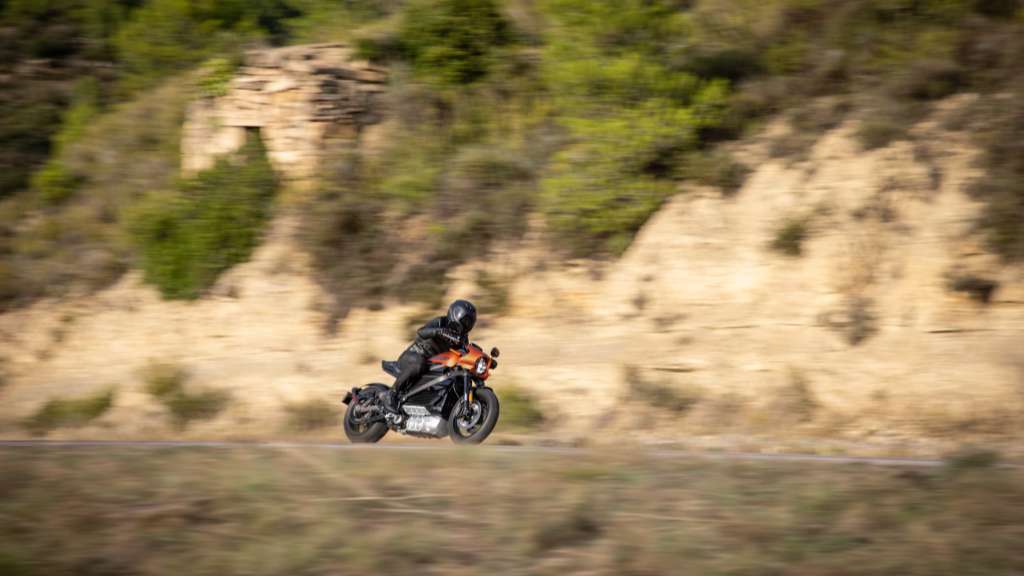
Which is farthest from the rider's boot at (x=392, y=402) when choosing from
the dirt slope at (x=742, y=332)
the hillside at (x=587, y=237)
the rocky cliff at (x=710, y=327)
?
the dirt slope at (x=742, y=332)

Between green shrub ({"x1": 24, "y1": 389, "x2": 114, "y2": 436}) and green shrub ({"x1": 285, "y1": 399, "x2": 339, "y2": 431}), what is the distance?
4888mm

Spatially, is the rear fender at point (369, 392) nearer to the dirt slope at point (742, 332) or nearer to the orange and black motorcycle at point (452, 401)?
the orange and black motorcycle at point (452, 401)

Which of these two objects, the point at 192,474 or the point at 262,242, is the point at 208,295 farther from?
the point at 192,474

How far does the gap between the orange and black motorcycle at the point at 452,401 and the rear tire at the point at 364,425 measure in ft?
0.89

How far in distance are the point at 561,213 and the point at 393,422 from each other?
807 cm

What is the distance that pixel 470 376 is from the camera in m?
14.0

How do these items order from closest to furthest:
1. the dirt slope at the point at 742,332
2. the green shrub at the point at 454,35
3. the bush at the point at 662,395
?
the dirt slope at the point at 742,332 → the bush at the point at 662,395 → the green shrub at the point at 454,35

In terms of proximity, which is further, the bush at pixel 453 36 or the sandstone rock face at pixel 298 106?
the sandstone rock face at pixel 298 106

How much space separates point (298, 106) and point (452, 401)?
13.5 m

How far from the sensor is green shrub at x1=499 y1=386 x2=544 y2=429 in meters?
17.5

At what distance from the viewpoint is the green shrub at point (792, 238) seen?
19.4 metres

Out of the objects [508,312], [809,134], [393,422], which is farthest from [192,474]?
[809,134]

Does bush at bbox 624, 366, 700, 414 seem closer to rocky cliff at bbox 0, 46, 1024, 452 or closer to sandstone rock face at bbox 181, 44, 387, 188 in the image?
rocky cliff at bbox 0, 46, 1024, 452

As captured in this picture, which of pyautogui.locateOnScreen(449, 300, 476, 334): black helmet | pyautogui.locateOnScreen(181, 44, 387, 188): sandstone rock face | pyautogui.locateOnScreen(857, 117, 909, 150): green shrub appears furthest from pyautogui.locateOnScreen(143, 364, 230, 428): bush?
pyautogui.locateOnScreen(857, 117, 909, 150): green shrub
